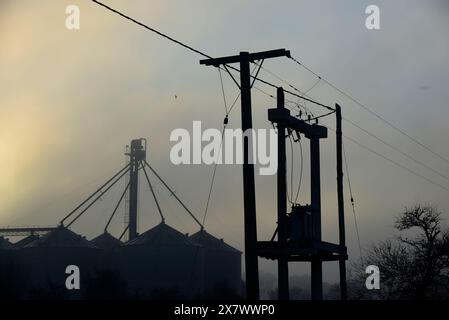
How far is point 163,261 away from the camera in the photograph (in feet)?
387

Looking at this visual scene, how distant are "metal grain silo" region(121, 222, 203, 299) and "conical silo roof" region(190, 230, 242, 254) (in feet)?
32.4

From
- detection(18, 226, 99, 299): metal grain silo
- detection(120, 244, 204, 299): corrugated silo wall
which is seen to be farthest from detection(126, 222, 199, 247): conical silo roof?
detection(18, 226, 99, 299): metal grain silo

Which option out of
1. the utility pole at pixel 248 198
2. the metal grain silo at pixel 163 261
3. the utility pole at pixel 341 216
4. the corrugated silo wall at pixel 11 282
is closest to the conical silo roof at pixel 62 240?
the metal grain silo at pixel 163 261

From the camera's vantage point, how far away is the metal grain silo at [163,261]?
377ft

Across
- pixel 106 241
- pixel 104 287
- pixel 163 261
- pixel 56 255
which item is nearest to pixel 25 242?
pixel 106 241

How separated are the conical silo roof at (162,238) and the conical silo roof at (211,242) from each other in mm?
7825

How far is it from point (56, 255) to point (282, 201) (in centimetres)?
10267

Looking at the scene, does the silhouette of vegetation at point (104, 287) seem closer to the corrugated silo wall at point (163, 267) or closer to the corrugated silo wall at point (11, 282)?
the corrugated silo wall at point (11, 282)

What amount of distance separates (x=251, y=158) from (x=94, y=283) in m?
57.8

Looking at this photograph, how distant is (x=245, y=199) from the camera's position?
18.6m

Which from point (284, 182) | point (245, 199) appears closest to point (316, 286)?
point (284, 182)

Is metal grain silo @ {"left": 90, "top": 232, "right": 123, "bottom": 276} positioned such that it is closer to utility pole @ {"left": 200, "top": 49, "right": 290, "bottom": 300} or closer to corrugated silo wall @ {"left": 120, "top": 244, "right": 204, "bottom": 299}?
corrugated silo wall @ {"left": 120, "top": 244, "right": 204, "bottom": 299}
